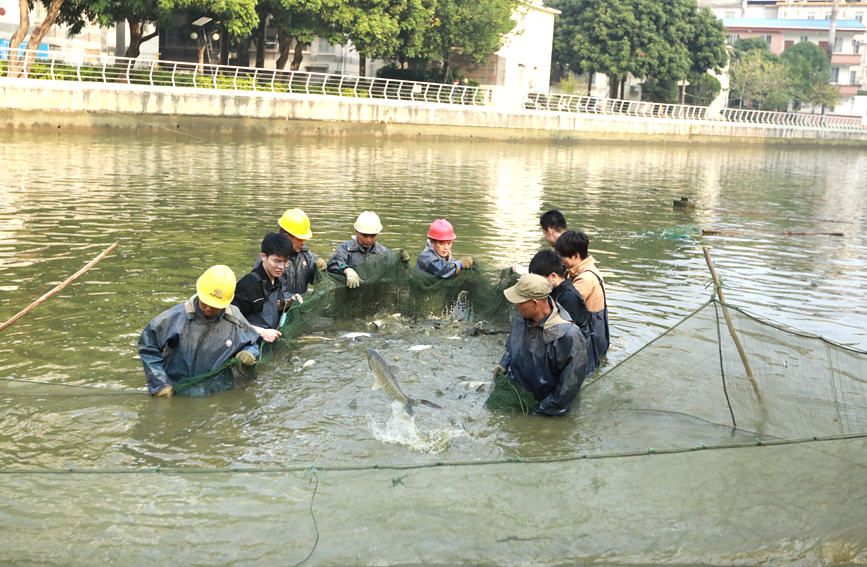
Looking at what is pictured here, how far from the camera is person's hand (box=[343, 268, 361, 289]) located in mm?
9320

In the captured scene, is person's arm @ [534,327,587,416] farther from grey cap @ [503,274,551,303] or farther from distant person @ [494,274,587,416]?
grey cap @ [503,274,551,303]

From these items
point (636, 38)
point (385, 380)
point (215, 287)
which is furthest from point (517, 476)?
point (636, 38)

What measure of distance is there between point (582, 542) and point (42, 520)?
2864 mm

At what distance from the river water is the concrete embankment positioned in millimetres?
10126

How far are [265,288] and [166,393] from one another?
146 centimetres

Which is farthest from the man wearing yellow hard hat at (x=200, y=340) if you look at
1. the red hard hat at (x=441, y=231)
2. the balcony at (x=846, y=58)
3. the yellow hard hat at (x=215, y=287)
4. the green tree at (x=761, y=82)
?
the balcony at (x=846, y=58)

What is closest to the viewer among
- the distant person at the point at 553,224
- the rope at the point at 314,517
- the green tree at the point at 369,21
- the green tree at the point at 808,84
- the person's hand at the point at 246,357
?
the rope at the point at 314,517

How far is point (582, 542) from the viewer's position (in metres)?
4.88

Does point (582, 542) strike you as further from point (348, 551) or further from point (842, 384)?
point (842, 384)

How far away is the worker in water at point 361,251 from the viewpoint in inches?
380

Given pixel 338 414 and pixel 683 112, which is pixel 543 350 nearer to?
pixel 338 414

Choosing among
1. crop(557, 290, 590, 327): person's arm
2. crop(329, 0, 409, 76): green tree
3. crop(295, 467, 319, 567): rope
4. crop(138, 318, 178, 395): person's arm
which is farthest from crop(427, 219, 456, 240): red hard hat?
crop(329, 0, 409, 76): green tree

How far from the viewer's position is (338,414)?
704 cm

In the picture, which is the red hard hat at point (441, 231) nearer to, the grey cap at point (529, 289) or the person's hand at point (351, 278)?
the person's hand at point (351, 278)
